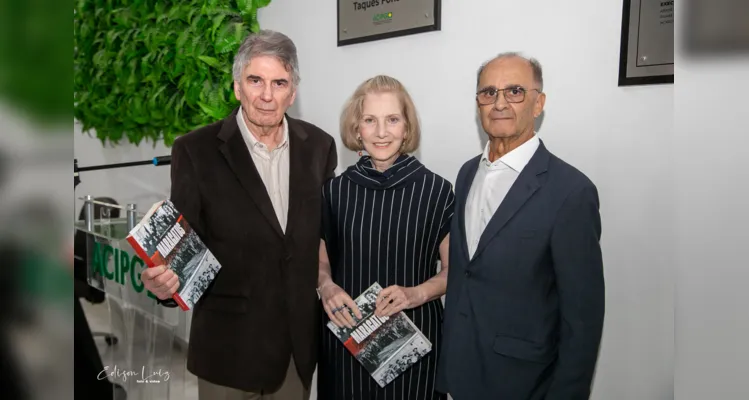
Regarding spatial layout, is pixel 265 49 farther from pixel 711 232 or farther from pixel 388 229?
pixel 711 232

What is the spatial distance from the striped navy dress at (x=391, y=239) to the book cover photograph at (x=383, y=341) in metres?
0.06

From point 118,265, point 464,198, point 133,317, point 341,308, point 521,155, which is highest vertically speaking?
point 521,155

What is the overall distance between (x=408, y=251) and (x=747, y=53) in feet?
4.09

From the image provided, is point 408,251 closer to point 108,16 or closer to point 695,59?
point 695,59

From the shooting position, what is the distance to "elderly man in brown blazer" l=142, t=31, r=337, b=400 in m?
1.62

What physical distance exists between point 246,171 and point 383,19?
0.97 m

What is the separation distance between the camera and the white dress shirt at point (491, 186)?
1400mm

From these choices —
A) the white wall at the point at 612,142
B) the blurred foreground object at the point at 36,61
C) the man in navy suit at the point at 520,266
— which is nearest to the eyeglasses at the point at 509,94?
the man in navy suit at the point at 520,266

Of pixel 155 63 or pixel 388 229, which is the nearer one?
pixel 388 229

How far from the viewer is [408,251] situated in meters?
1.60

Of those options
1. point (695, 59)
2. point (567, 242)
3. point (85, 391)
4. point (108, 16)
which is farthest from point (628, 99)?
point (108, 16)

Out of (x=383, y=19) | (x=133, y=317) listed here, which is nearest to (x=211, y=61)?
(x=383, y=19)

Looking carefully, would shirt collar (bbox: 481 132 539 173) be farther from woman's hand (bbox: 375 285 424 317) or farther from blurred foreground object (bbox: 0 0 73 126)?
blurred foreground object (bbox: 0 0 73 126)

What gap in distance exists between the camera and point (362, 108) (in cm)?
161
